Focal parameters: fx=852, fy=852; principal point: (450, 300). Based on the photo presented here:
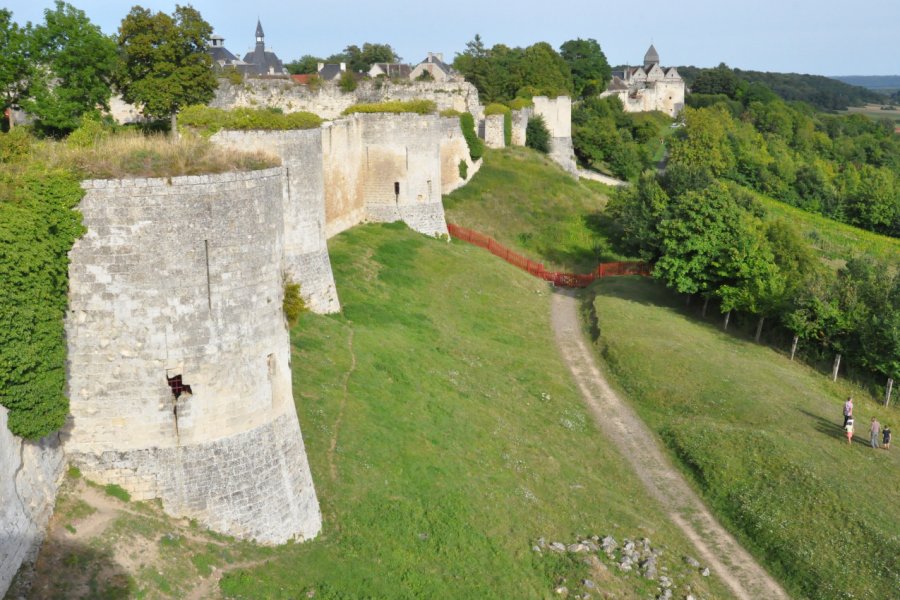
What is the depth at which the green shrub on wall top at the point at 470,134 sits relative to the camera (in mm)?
51344

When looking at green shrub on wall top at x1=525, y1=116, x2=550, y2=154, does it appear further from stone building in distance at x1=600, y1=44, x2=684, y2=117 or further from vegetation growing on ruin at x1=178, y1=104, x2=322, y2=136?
stone building in distance at x1=600, y1=44, x2=684, y2=117

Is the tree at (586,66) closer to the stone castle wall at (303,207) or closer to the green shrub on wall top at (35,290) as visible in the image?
the stone castle wall at (303,207)

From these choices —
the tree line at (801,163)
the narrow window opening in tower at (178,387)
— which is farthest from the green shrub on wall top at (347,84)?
the tree line at (801,163)

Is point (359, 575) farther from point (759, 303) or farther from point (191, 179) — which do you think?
point (759, 303)

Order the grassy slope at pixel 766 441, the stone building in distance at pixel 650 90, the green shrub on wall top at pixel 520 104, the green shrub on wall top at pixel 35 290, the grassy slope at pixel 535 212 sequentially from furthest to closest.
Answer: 1. the stone building in distance at pixel 650 90
2. the green shrub on wall top at pixel 520 104
3. the grassy slope at pixel 535 212
4. the grassy slope at pixel 766 441
5. the green shrub on wall top at pixel 35 290

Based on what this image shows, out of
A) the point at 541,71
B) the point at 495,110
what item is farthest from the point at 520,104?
the point at 541,71

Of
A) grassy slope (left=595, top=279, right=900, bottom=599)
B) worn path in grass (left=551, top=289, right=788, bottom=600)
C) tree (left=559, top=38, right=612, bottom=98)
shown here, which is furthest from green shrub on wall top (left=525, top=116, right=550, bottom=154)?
tree (left=559, top=38, right=612, bottom=98)

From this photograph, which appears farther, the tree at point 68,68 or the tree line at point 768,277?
the tree line at point 768,277

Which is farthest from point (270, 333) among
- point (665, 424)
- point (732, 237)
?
point (732, 237)

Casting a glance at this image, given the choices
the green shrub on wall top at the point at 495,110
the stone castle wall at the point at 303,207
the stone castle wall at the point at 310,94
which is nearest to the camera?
the stone castle wall at the point at 303,207

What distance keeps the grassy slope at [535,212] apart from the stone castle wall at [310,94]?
6546 mm

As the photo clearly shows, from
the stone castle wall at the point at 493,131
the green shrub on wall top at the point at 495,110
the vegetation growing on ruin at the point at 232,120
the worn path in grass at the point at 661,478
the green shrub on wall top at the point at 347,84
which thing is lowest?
the worn path in grass at the point at 661,478

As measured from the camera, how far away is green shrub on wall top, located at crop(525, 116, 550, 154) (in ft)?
214

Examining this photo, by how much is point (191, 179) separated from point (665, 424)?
1860 centimetres
